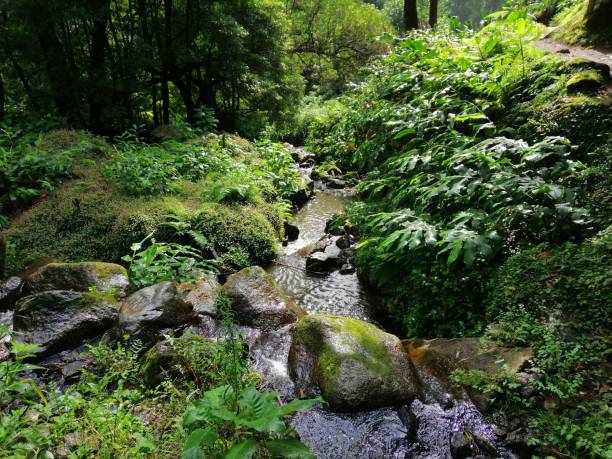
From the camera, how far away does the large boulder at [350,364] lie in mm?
3510

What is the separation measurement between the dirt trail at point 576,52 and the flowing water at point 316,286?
5.72 m

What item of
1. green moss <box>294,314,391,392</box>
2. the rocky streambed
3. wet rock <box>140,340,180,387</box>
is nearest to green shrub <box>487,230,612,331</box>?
the rocky streambed

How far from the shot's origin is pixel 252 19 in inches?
555

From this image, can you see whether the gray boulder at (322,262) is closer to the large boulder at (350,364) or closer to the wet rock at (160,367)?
the large boulder at (350,364)

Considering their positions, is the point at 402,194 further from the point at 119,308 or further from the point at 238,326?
the point at 119,308

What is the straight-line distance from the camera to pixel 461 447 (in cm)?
301

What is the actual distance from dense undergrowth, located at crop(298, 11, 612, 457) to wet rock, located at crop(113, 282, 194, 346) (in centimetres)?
258

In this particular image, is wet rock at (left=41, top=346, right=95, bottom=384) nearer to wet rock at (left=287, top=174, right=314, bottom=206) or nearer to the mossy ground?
the mossy ground

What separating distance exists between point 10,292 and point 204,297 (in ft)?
10.00

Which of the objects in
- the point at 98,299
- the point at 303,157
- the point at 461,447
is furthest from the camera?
the point at 303,157

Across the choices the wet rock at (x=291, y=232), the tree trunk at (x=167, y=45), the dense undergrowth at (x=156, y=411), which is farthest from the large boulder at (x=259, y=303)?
the tree trunk at (x=167, y=45)

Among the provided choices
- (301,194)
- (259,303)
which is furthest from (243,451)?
(301,194)

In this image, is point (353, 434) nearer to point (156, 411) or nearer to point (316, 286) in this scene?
point (156, 411)

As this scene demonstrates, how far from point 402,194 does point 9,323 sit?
5874 mm
